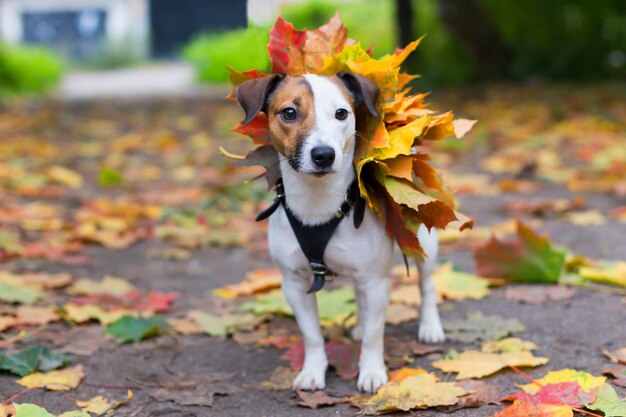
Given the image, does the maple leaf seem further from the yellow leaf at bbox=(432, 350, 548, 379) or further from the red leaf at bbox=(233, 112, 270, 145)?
the red leaf at bbox=(233, 112, 270, 145)

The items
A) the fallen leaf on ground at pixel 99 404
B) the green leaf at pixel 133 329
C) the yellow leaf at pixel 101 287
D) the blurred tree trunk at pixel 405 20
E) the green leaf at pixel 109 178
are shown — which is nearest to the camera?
the fallen leaf on ground at pixel 99 404

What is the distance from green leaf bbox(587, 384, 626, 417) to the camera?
2502 mm

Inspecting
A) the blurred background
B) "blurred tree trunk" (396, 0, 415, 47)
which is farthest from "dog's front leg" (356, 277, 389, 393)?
"blurred tree trunk" (396, 0, 415, 47)

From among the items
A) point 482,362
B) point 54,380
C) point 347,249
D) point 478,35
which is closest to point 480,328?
point 482,362

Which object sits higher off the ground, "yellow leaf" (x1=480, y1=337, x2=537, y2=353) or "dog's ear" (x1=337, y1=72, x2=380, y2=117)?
"dog's ear" (x1=337, y1=72, x2=380, y2=117)

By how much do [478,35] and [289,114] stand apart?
32.3 feet

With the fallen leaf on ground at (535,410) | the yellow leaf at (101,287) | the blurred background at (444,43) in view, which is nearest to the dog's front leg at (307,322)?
the fallen leaf on ground at (535,410)

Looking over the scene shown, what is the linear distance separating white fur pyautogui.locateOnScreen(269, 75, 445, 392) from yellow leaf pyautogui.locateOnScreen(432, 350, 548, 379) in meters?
0.27

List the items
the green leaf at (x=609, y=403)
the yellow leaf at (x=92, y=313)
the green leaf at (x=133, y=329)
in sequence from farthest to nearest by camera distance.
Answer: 1. the yellow leaf at (x=92, y=313)
2. the green leaf at (x=133, y=329)
3. the green leaf at (x=609, y=403)

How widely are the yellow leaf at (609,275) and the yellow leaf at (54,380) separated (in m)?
2.31

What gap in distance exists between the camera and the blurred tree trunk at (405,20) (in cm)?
1127

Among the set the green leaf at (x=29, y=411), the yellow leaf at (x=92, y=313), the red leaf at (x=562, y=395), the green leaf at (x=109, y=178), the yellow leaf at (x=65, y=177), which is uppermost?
the red leaf at (x=562, y=395)

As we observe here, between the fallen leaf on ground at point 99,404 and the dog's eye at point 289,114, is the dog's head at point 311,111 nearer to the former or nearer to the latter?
the dog's eye at point 289,114

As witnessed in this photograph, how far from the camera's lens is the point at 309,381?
9.73 feet
